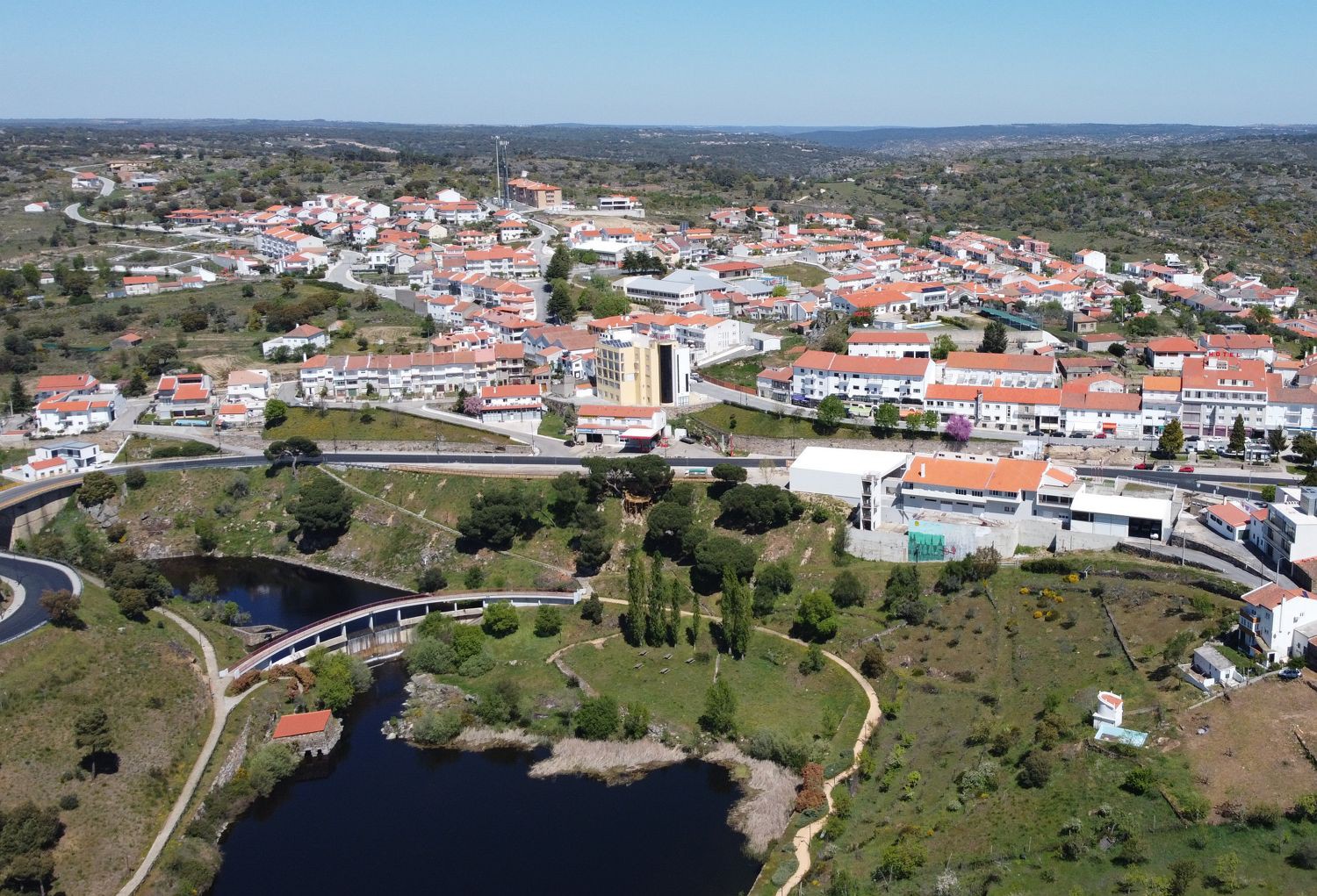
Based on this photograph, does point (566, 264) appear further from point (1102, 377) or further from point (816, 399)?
point (1102, 377)

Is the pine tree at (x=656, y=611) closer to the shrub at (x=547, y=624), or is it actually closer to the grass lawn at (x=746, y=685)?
the grass lawn at (x=746, y=685)

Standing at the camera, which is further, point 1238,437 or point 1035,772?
point 1238,437

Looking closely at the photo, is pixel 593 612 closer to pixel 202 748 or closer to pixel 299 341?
pixel 202 748

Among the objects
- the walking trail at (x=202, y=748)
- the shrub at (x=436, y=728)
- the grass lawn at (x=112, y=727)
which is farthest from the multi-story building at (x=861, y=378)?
the grass lawn at (x=112, y=727)

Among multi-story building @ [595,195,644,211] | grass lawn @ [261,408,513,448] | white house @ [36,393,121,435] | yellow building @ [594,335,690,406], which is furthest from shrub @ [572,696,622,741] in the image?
multi-story building @ [595,195,644,211]

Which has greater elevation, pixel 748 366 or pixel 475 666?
pixel 748 366

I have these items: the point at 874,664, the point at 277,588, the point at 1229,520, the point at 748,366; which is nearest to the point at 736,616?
the point at 874,664
